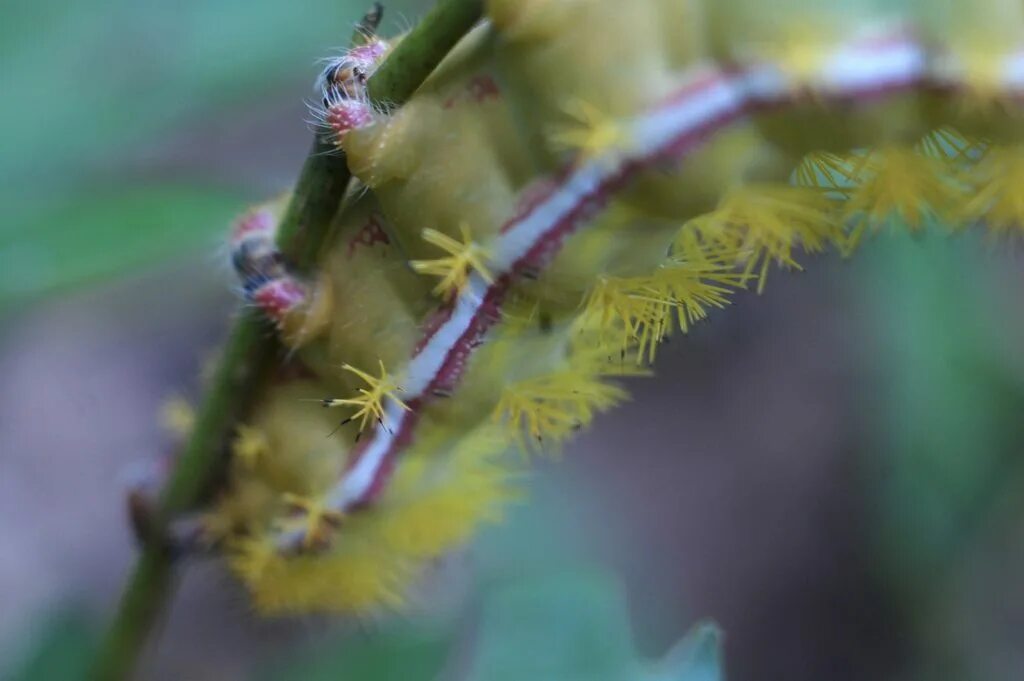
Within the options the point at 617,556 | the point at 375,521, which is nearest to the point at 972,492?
the point at 617,556

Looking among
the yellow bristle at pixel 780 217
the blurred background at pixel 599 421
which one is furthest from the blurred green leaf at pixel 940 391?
the yellow bristle at pixel 780 217

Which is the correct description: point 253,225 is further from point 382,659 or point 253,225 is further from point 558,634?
point 382,659

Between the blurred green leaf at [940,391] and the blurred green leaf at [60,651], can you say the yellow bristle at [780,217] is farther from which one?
the blurred green leaf at [940,391]

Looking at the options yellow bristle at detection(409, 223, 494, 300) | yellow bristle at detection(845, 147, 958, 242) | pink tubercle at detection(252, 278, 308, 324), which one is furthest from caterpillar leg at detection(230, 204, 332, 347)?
yellow bristle at detection(845, 147, 958, 242)

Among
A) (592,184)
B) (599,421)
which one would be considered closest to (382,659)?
(592,184)

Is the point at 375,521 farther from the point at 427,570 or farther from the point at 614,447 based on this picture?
the point at 614,447

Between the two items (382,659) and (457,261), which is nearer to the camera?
(457,261)
